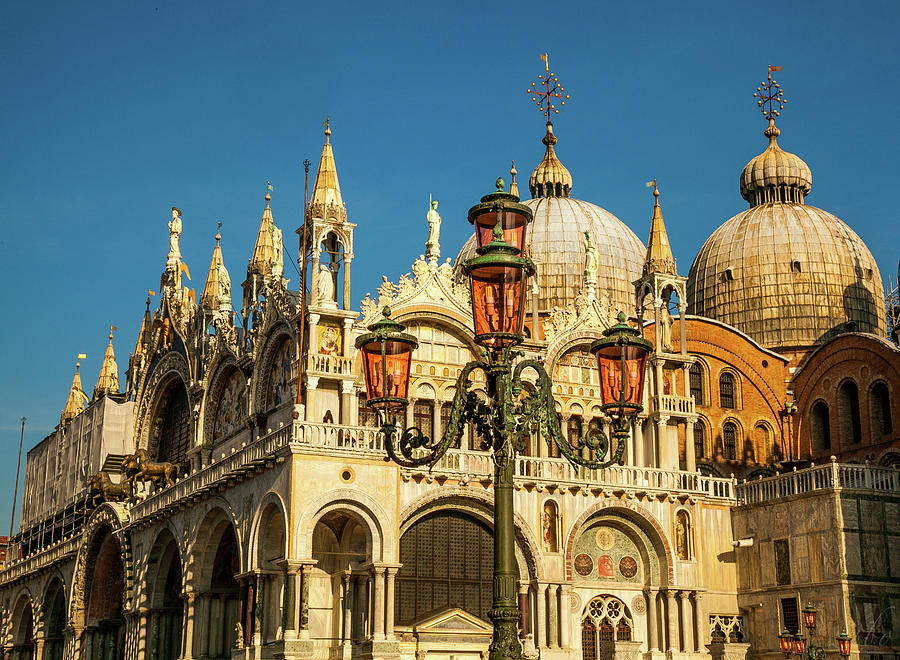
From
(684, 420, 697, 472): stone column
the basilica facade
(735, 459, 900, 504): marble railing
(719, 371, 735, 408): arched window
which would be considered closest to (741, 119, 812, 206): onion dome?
the basilica facade

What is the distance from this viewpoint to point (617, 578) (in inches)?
1379

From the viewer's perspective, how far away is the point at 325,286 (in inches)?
1331

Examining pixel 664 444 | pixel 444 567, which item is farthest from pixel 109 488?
pixel 664 444

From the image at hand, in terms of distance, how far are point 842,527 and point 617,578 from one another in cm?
632

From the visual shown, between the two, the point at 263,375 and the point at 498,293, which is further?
the point at 263,375

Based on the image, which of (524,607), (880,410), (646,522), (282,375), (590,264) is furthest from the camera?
(880,410)

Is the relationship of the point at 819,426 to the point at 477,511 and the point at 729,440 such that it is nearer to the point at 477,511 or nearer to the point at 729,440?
the point at 729,440

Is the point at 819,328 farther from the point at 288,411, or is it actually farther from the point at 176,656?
the point at 176,656

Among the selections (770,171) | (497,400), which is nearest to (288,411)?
(497,400)

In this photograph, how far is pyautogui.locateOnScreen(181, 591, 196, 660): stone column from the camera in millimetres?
34375

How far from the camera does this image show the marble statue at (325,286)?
110 ft

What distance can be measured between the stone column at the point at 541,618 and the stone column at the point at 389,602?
5043mm

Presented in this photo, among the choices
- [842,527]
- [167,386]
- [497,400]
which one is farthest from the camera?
[167,386]

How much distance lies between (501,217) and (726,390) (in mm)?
31309
